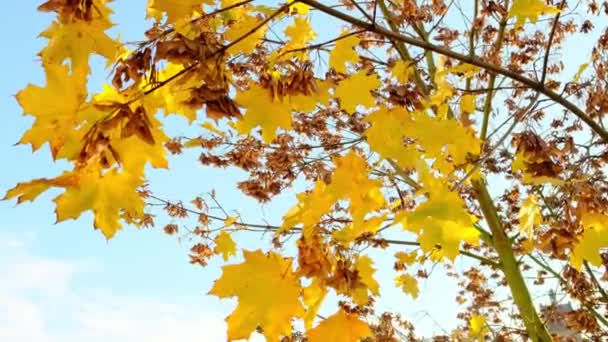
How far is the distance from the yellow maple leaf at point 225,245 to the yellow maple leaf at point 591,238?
2.33m

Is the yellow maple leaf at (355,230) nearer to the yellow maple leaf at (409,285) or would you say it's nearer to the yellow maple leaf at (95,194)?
the yellow maple leaf at (95,194)

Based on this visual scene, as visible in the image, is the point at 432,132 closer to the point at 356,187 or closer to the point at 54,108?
the point at 356,187

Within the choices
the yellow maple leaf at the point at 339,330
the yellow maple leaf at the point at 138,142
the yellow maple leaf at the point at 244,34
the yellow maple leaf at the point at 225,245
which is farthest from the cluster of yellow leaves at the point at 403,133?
the yellow maple leaf at the point at 225,245

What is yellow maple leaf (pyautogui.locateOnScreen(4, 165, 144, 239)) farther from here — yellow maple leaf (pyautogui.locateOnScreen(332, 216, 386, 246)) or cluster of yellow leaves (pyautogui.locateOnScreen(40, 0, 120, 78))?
yellow maple leaf (pyautogui.locateOnScreen(332, 216, 386, 246))

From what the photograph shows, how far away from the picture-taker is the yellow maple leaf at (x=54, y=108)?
3.96 feet

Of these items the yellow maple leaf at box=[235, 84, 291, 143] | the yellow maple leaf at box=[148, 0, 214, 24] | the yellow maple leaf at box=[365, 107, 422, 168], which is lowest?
the yellow maple leaf at box=[148, 0, 214, 24]

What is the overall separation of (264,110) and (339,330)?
0.72 metres

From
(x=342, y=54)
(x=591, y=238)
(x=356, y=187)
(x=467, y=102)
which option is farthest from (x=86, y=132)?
(x=467, y=102)

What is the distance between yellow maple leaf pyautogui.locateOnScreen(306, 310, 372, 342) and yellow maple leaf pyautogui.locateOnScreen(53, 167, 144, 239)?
0.61m

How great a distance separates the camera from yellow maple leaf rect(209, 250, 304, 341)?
1400 millimetres

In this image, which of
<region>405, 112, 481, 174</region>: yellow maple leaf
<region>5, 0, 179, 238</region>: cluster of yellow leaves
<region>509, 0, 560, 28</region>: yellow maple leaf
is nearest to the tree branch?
<region>509, 0, 560, 28</region>: yellow maple leaf

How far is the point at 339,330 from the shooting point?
59.7 inches

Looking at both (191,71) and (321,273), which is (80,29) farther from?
(321,273)

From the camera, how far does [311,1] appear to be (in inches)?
49.4
